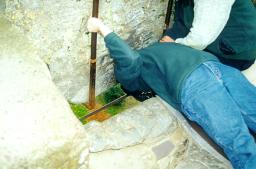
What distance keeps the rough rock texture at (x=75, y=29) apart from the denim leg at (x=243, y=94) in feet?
2.87

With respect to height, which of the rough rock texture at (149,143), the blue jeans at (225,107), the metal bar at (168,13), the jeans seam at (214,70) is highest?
the metal bar at (168,13)

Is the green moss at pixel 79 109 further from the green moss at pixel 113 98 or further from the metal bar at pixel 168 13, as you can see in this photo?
the metal bar at pixel 168 13

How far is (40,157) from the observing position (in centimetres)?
182

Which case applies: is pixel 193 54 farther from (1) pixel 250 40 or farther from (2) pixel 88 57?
(2) pixel 88 57

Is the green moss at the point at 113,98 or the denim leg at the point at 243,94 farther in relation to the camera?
the green moss at the point at 113,98

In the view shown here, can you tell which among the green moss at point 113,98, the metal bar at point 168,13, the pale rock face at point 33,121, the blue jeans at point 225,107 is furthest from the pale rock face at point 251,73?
the pale rock face at point 33,121

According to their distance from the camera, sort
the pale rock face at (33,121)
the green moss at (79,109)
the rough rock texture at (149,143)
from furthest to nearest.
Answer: the green moss at (79,109) < the rough rock texture at (149,143) < the pale rock face at (33,121)

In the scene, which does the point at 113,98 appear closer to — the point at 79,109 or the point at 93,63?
the point at 79,109

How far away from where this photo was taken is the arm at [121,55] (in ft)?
8.71

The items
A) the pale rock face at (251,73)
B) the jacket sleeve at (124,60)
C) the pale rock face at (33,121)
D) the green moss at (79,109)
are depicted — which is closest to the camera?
the pale rock face at (33,121)

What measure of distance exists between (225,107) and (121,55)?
0.78 metres

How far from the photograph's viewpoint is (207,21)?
110 inches

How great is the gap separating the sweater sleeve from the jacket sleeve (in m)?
0.47

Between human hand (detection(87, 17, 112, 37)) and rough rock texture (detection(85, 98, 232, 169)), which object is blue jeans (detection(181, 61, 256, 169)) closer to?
rough rock texture (detection(85, 98, 232, 169))
